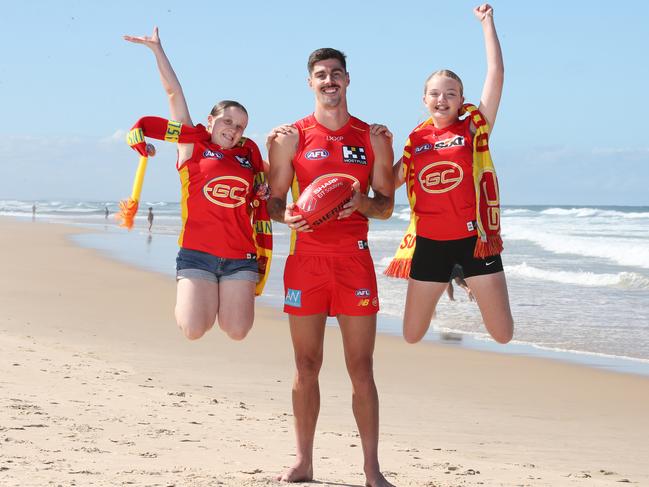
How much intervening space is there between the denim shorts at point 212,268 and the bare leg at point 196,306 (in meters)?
0.04

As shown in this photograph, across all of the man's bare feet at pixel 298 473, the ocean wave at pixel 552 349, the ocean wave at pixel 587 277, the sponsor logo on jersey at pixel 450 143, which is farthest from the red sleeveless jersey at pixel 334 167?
the ocean wave at pixel 587 277

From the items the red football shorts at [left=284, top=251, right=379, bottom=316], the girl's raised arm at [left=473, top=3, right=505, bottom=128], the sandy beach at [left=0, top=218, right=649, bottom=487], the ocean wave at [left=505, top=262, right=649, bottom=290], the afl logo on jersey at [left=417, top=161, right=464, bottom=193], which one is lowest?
the sandy beach at [left=0, top=218, right=649, bottom=487]

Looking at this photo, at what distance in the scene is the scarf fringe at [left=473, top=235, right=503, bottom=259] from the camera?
6.09 m

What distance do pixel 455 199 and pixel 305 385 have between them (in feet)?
5.03

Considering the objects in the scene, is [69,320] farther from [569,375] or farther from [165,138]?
[165,138]

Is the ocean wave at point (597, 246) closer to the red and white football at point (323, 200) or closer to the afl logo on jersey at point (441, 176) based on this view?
the afl logo on jersey at point (441, 176)

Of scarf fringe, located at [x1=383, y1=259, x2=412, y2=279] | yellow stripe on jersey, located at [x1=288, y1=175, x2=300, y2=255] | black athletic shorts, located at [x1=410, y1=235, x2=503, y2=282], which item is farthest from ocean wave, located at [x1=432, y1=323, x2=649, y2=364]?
yellow stripe on jersey, located at [x1=288, y1=175, x2=300, y2=255]

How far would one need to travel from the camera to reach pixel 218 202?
20.1 ft

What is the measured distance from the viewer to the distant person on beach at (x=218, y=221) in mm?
6105

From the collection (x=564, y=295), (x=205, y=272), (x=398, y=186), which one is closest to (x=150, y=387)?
(x=205, y=272)

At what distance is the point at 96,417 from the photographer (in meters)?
7.58

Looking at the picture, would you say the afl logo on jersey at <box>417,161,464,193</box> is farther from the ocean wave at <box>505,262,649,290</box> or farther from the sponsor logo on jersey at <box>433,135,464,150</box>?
the ocean wave at <box>505,262,649,290</box>

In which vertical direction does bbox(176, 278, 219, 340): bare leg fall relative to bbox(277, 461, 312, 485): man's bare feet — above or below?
above

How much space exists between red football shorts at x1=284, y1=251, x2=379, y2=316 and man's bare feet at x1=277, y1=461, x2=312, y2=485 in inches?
38.8
